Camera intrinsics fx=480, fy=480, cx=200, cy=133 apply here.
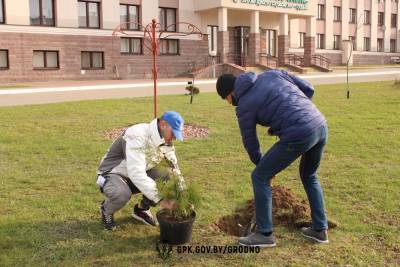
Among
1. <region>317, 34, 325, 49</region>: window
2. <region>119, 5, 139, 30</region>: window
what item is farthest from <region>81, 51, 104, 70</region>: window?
<region>317, 34, 325, 49</region>: window

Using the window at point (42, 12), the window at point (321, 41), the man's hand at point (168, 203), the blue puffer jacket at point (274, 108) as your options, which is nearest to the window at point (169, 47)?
the window at point (42, 12)

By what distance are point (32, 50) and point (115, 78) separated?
17.5 feet

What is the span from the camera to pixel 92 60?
101 ft

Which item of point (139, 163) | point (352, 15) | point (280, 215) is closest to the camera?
point (139, 163)

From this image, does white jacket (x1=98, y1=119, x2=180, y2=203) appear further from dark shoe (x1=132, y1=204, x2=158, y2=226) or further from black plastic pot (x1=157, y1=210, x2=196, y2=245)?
dark shoe (x1=132, y1=204, x2=158, y2=226)

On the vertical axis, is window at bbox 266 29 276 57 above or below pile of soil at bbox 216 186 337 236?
above

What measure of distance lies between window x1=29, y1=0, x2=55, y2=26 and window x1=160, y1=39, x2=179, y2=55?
7602mm

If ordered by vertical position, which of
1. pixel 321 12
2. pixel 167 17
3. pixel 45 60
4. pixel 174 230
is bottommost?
pixel 174 230

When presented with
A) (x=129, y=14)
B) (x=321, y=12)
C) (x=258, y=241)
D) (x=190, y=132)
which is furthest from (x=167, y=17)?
(x=258, y=241)

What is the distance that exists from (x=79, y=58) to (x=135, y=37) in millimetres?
4238

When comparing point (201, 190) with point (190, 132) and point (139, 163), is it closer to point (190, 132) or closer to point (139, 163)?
point (139, 163)

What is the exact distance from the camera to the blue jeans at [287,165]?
3.80m

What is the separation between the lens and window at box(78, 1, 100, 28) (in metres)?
30.0

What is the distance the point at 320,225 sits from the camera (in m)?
4.31
